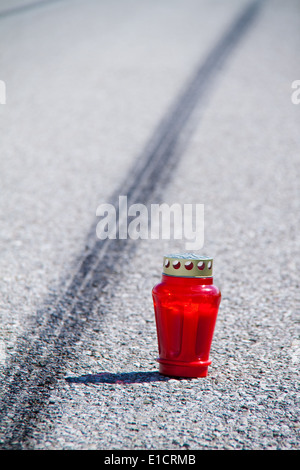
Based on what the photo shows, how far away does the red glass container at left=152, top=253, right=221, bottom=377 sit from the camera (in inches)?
113

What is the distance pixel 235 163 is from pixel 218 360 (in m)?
4.46

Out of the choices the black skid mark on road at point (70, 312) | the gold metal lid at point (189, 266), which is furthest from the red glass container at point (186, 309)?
the black skid mark on road at point (70, 312)

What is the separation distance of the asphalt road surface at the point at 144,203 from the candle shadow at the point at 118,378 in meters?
0.01

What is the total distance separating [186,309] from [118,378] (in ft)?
1.79

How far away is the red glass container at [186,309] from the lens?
9.46 feet

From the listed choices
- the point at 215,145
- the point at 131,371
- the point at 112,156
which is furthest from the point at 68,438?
the point at 215,145

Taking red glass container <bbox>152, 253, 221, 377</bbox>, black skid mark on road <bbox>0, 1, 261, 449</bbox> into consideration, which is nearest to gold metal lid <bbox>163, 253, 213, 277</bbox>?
red glass container <bbox>152, 253, 221, 377</bbox>

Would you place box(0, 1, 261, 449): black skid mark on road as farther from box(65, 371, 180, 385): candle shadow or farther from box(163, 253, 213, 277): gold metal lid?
box(163, 253, 213, 277): gold metal lid

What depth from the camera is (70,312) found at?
387cm

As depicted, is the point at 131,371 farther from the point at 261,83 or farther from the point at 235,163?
the point at 261,83

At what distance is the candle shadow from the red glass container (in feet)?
0.44

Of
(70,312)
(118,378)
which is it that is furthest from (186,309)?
(70,312)

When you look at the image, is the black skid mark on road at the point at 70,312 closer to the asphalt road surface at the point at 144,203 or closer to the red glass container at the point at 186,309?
the asphalt road surface at the point at 144,203

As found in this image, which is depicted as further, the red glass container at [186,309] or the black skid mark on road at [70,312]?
the red glass container at [186,309]
